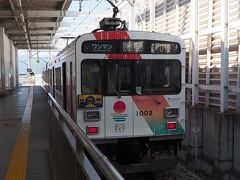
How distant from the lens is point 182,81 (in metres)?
8.26

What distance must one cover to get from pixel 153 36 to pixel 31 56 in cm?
6763

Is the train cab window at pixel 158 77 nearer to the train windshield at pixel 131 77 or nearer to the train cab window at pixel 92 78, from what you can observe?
the train windshield at pixel 131 77

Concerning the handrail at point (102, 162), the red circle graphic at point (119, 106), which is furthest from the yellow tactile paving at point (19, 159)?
the handrail at point (102, 162)

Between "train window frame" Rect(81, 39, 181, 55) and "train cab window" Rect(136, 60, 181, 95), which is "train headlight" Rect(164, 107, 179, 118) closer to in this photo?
"train cab window" Rect(136, 60, 181, 95)

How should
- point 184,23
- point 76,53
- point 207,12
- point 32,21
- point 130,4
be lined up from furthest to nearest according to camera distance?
point 32,21, point 130,4, point 184,23, point 207,12, point 76,53

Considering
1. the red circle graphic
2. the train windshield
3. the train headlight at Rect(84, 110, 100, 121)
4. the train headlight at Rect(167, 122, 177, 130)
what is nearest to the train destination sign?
the train windshield

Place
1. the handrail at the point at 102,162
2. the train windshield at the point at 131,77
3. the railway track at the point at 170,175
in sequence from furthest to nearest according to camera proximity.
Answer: the railway track at the point at 170,175 < the train windshield at the point at 131,77 < the handrail at the point at 102,162

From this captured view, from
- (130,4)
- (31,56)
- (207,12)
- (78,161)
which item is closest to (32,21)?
(130,4)

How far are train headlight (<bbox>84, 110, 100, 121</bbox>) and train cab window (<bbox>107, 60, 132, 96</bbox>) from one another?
426 millimetres

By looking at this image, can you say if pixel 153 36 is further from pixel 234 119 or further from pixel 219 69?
pixel 219 69

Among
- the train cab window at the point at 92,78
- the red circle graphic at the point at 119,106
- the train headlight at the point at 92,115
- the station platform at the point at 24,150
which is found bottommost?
the station platform at the point at 24,150

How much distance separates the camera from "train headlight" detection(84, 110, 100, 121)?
25.0ft

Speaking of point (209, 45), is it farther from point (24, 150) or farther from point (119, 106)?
point (24, 150)

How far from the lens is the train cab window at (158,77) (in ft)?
26.2
